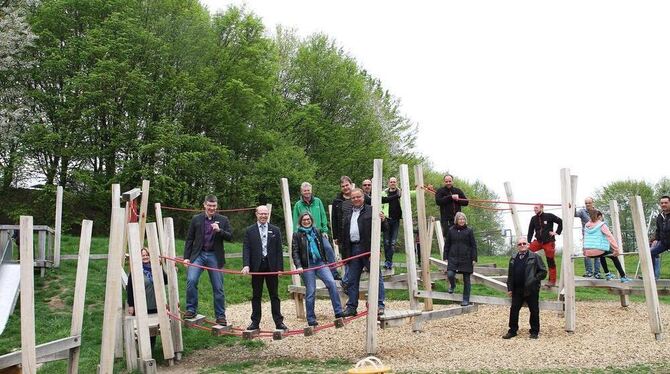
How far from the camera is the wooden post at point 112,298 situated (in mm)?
8781

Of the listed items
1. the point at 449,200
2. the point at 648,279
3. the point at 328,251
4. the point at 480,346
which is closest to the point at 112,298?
the point at 328,251

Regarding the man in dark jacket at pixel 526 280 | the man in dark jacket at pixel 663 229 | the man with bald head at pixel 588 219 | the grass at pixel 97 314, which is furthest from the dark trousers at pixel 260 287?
the man in dark jacket at pixel 663 229

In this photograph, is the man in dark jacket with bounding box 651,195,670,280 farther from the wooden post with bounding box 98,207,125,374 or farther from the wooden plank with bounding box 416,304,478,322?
the wooden post with bounding box 98,207,125,374

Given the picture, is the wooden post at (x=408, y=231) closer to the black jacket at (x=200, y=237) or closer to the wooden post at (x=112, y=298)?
the black jacket at (x=200, y=237)

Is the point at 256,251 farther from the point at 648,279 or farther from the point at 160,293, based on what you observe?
the point at 648,279

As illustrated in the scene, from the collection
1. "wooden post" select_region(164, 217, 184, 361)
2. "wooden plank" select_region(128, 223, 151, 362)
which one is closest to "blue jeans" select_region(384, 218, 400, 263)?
"wooden post" select_region(164, 217, 184, 361)

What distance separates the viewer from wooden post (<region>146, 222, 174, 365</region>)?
10188mm

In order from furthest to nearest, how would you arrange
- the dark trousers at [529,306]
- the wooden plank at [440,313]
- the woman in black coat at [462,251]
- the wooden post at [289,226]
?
the wooden post at [289,226] < the woman in black coat at [462,251] < the wooden plank at [440,313] < the dark trousers at [529,306]

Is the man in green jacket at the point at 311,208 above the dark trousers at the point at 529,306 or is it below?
above

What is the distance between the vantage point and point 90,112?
86.2 ft

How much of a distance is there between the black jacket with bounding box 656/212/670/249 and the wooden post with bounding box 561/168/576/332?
197cm

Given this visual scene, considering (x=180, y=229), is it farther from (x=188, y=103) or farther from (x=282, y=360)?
(x=282, y=360)

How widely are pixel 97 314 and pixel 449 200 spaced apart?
7.34m

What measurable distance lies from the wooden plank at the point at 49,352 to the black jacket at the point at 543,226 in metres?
8.66
